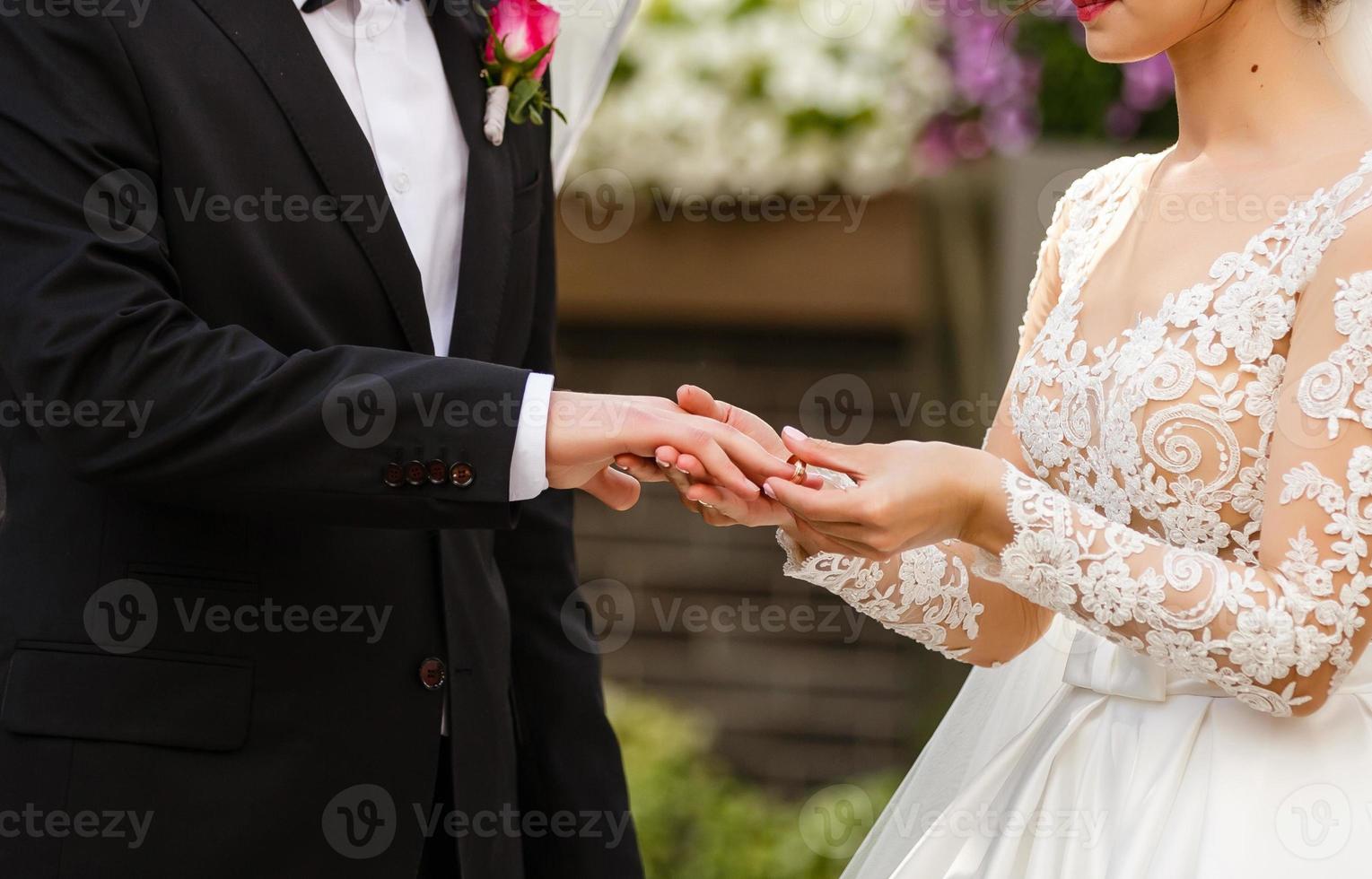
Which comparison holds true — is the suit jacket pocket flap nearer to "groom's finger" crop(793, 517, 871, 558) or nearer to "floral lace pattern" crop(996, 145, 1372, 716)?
"groom's finger" crop(793, 517, 871, 558)

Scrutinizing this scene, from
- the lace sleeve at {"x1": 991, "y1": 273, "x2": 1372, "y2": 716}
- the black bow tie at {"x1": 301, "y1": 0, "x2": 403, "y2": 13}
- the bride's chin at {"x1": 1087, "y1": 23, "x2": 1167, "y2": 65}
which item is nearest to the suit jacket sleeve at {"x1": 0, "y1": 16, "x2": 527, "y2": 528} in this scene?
the black bow tie at {"x1": 301, "y1": 0, "x2": 403, "y2": 13}

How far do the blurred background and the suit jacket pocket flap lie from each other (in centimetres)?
289

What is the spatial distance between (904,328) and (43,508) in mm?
3730

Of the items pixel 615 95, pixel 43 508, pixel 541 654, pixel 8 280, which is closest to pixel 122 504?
pixel 43 508

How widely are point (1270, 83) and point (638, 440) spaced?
2.91 feet

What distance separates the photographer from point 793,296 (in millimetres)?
5023

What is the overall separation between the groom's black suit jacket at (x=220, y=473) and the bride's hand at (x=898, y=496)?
370 millimetres

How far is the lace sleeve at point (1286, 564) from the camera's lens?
1.60 metres

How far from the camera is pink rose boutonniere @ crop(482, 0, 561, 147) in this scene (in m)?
2.13

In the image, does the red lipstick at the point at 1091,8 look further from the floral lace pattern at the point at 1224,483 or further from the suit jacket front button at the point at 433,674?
the suit jacket front button at the point at 433,674

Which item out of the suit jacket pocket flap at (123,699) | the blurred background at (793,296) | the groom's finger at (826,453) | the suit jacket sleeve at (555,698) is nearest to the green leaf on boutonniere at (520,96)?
the suit jacket sleeve at (555,698)

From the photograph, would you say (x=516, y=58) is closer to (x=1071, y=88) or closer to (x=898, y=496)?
(x=898, y=496)

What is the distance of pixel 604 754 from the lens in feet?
7.13

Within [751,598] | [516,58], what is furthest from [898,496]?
[751,598]
